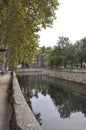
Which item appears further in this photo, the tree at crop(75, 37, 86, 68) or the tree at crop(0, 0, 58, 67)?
the tree at crop(75, 37, 86, 68)

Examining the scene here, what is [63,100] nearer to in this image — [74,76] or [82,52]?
[74,76]

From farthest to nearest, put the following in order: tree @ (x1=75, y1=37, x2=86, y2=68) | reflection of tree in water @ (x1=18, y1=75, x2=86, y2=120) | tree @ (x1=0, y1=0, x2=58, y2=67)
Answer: tree @ (x1=75, y1=37, x2=86, y2=68), reflection of tree in water @ (x1=18, y1=75, x2=86, y2=120), tree @ (x1=0, y1=0, x2=58, y2=67)

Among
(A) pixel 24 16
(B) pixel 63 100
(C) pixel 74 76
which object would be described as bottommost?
(B) pixel 63 100

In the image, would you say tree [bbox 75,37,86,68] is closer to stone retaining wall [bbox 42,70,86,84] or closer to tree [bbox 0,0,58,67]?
stone retaining wall [bbox 42,70,86,84]

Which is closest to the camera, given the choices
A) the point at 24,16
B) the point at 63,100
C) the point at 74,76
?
the point at 24,16

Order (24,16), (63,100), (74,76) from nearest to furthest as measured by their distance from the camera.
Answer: (24,16) → (63,100) → (74,76)

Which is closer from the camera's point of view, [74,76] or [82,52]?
[74,76]

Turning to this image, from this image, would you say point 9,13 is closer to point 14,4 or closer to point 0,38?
point 14,4

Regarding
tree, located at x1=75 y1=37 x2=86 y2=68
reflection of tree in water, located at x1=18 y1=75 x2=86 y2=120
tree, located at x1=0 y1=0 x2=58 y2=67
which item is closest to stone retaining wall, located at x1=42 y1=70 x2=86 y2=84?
reflection of tree in water, located at x1=18 y1=75 x2=86 y2=120

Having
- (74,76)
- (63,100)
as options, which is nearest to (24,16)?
(63,100)

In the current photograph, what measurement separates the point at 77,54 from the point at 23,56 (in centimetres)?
3382

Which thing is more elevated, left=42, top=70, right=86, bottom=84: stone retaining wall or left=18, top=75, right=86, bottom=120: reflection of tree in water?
left=42, top=70, right=86, bottom=84: stone retaining wall

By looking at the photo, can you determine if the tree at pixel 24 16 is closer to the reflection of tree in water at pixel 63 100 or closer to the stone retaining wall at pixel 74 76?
the reflection of tree in water at pixel 63 100

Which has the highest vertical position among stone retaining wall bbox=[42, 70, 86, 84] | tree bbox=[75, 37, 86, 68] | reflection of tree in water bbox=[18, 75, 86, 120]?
tree bbox=[75, 37, 86, 68]
